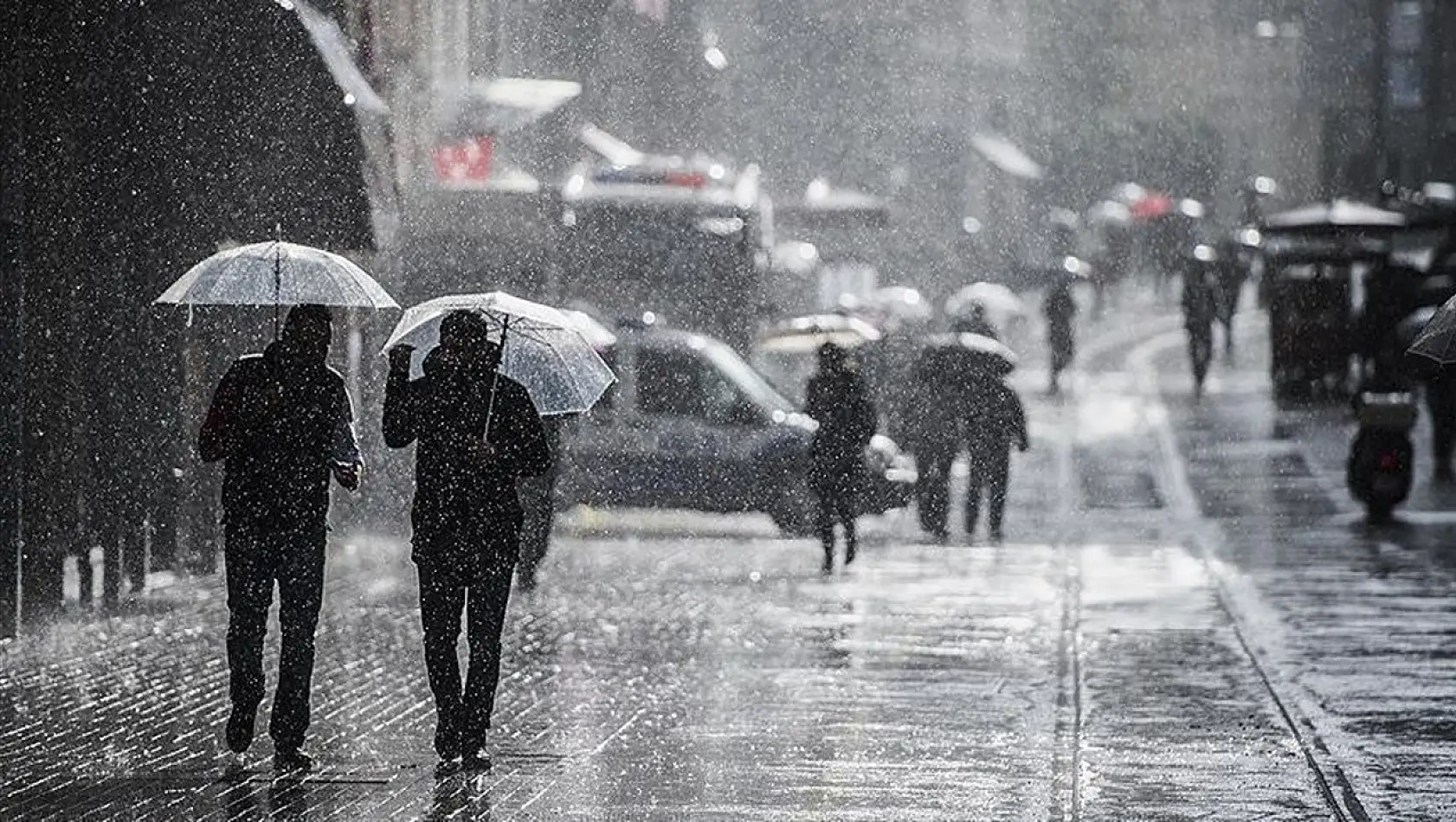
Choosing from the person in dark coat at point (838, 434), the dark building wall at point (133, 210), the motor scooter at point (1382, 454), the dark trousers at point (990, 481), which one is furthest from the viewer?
the motor scooter at point (1382, 454)

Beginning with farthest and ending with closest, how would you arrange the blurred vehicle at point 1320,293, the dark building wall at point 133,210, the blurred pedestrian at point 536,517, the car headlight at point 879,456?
the blurred vehicle at point 1320,293
the car headlight at point 879,456
the blurred pedestrian at point 536,517
the dark building wall at point 133,210

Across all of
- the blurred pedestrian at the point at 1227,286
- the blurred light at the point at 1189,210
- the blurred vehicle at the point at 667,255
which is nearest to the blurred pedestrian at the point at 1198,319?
the blurred pedestrian at the point at 1227,286

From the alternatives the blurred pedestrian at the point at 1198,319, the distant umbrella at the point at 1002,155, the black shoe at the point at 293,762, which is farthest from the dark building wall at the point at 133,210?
the distant umbrella at the point at 1002,155

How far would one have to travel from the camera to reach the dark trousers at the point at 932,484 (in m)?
23.9

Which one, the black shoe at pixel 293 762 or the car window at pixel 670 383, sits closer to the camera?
the black shoe at pixel 293 762

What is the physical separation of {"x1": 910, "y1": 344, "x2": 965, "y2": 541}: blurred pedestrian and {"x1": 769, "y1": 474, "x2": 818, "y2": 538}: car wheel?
0.96 metres

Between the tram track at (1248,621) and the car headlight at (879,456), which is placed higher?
the car headlight at (879,456)

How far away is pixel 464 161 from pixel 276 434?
20.3 m

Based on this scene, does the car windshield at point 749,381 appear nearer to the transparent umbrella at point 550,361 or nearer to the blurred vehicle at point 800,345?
the blurred vehicle at point 800,345

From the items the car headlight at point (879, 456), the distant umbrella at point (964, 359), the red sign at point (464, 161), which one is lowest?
the car headlight at point (879, 456)

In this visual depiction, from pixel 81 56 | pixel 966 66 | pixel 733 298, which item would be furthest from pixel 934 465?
pixel 966 66

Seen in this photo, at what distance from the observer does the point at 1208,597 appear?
717 inches

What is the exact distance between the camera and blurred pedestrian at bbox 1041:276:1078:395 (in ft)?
134

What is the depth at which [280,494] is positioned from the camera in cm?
1141
